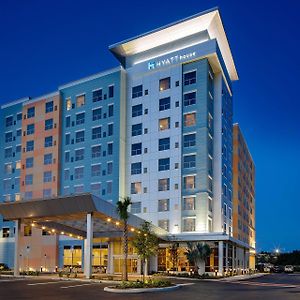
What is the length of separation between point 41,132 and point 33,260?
A: 2266 centimetres

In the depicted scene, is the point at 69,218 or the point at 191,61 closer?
the point at 69,218

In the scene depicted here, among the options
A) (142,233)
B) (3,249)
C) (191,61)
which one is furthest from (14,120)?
(142,233)

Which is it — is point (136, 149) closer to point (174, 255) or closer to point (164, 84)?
point (164, 84)

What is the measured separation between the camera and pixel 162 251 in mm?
69562

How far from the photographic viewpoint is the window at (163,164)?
72650 mm

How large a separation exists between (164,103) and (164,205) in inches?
629

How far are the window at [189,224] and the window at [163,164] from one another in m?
8.44

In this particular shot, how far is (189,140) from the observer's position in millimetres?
71750

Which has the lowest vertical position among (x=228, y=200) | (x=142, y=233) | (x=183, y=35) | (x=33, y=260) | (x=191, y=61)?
(x=33, y=260)

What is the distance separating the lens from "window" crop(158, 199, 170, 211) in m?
71.8

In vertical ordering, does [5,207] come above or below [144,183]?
below

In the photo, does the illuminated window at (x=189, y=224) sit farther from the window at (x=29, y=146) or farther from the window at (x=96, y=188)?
the window at (x=29, y=146)

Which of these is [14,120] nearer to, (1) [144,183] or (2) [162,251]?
(1) [144,183]

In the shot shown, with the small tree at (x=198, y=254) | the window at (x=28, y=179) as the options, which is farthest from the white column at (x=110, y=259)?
the window at (x=28, y=179)
